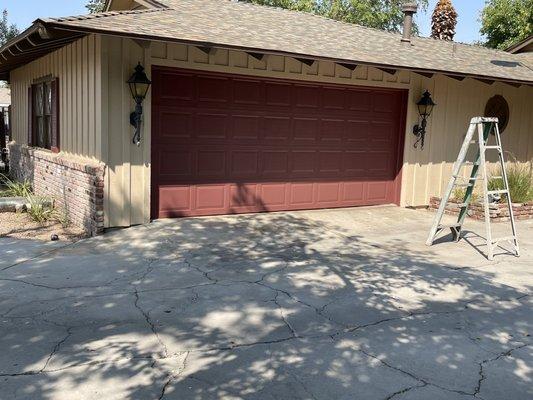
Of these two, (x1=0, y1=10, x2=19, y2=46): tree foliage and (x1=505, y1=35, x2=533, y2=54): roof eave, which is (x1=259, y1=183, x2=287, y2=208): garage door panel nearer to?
(x1=505, y1=35, x2=533, y2=54): roof eave

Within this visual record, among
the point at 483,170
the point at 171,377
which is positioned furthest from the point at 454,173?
the point at 171,377

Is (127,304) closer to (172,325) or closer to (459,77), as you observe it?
(172,325)

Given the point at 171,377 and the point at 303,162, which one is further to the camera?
the point at 303,162

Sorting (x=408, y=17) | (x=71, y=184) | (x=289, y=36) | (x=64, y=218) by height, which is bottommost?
(x=64, y=218)

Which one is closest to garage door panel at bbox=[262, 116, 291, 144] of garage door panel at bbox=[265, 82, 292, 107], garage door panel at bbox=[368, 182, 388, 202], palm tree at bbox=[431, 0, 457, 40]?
garage door panel at bbox=[265, 82, 292, 107]

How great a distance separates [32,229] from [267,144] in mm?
4220

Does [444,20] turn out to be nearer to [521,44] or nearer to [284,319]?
[521,44]

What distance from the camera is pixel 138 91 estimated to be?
308 inches

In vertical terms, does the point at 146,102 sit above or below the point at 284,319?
above

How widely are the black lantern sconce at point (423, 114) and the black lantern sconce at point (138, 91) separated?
5.78 metres

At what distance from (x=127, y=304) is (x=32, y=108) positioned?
26.5ft

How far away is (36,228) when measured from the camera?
8.44 metres

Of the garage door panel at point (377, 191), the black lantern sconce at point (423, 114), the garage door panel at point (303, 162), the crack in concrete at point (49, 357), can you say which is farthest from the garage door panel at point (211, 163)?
the crack in concrete at point (49, 357)

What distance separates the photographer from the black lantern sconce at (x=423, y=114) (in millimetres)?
10758
